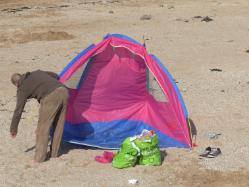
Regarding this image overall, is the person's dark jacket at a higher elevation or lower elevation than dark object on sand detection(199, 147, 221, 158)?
higher

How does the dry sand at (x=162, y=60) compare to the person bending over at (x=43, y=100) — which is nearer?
the dry sand at (x=162, y=60)

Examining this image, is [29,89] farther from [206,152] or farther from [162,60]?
[162,60]

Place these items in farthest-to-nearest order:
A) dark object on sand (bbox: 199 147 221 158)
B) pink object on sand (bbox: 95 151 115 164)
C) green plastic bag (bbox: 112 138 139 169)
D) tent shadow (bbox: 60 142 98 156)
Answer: tent shadow (bbox: 60 142 98 156) → dark object on sand (bbox: 199 147 221 158) → pink object on sand (bbox: 95 151 115 164) → green plastic bag (bbox: 112 138 139 169)

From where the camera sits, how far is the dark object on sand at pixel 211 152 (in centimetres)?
975

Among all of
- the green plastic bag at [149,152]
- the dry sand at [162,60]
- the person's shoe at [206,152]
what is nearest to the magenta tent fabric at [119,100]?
the person's shoe at [206,152]

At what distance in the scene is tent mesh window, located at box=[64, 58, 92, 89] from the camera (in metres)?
10.4

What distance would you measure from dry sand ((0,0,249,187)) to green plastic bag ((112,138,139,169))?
119mm

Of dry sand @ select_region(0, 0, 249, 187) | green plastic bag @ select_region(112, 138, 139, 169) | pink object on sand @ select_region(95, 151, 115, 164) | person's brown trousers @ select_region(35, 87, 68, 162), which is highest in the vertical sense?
person's brown trousers @ select_region(35, 87, 68, 162)

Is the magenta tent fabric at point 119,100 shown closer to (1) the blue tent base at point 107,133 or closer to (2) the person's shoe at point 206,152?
(1) the blue tent base at point 107,133

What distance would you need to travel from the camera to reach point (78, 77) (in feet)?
34.4

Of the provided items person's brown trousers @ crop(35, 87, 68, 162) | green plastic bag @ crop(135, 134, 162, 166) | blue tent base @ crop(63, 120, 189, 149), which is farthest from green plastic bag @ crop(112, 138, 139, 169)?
person's brown trousers @ crop(35, 87, 68, 162)

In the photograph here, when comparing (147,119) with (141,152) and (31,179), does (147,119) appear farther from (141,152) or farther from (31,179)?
(31,179)

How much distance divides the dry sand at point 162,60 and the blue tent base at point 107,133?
211 millimetres

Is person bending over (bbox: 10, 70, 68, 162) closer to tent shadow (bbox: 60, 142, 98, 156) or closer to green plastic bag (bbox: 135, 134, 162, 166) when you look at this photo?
tent shadow (bbox: 60, 142, 98, 156)
